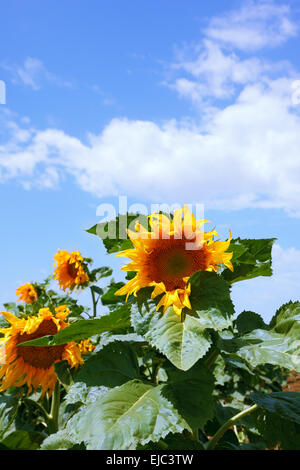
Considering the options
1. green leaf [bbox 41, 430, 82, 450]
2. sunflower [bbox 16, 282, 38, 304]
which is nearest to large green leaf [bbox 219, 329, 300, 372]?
green leaf [bbox 41, 430, 82, 450]

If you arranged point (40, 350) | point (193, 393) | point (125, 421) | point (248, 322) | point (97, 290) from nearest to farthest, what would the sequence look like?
point (125, 421)
point (193, 393)
point (248, 322)
point (40, 350)
point (97, 290)

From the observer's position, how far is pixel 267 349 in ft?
4.68

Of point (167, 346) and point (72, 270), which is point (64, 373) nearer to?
point (167, 346)

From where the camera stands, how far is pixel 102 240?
1.77 meters

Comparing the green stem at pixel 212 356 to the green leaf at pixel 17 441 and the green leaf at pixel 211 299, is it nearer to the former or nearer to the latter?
the green leaf at pixel 211 299

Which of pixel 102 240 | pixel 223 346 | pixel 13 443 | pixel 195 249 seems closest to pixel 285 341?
pixel 223 346

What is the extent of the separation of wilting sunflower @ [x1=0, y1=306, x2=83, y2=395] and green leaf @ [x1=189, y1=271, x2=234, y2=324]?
83 cm

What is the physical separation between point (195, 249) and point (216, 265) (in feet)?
0.38

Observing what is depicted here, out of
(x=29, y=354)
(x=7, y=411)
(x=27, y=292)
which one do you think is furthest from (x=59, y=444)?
(x=27, y=292)

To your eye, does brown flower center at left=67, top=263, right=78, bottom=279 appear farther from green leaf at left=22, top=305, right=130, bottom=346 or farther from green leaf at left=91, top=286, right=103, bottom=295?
green leaf at left=22, top=305, right=130, bottom=346

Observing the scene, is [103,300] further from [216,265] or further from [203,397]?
[203,397]

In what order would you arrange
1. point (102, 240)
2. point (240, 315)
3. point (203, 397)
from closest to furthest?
point (203, 397) → point (102, 240) → point (240, 315)

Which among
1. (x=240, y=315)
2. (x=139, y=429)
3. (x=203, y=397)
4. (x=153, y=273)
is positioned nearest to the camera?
(x=139, y=429)

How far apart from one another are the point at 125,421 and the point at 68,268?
293 centimetres
